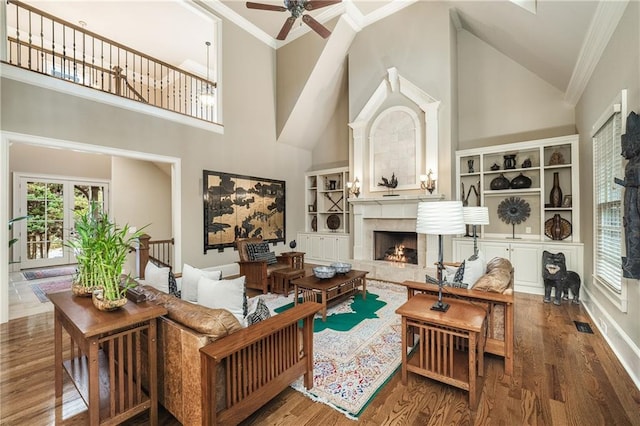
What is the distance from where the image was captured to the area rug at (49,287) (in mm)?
4819

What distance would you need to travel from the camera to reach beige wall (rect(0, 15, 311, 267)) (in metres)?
3.88

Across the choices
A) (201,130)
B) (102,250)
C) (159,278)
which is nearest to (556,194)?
(159,278)

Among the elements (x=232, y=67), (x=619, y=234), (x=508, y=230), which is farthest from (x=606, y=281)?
(x=232, y=67)

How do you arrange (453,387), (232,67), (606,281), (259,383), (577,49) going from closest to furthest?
(259,383) → (453,387) → (606,281) → (577,49) → (232,67)

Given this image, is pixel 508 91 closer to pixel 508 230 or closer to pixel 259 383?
pixel 508 230

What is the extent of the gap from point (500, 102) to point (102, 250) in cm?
654

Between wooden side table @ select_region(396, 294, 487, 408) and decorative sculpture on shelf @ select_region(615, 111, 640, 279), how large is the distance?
1.21m

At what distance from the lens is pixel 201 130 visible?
18.6 ft

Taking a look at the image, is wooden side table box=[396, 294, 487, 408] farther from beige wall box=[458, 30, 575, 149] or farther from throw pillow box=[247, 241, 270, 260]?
beige wall box=[458, 30, 575, 149]

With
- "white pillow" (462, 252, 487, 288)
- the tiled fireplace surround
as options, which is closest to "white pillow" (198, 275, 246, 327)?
"white pillow" (462, 252, 487, 288)

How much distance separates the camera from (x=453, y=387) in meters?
2.21

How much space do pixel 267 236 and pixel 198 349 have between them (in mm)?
5478

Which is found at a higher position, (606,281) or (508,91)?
(508,91)

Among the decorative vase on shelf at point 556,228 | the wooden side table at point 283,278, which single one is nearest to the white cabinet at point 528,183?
the decorative vase on shelf at point 556,228
